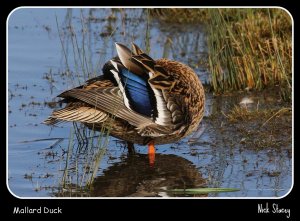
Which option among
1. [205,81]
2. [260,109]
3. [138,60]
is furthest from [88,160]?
[205,81]

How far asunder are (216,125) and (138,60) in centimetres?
164

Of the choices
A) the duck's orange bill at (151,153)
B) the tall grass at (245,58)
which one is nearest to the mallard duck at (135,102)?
the duck's orange bill at (151,153)

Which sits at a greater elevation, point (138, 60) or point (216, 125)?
point (138, 60)

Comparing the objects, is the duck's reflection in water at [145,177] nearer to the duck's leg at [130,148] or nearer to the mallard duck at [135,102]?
the duck's leg at [130,148]

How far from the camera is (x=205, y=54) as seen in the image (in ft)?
35.3

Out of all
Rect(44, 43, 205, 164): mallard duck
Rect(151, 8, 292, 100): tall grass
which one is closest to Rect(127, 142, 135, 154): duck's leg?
Rect(44, 43, 205, 164): mallard duck

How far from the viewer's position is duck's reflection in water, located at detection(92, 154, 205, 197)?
646 cm

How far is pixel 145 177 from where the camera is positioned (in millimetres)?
6832

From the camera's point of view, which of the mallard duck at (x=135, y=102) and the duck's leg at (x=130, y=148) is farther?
the duck's leg at (x=130, y=148)

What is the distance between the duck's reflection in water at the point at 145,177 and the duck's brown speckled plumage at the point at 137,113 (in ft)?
0.79

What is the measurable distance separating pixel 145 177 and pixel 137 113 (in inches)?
22.6

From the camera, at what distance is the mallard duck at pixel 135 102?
21.7 ft

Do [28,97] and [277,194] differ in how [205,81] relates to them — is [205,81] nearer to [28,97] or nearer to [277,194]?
[28,97]

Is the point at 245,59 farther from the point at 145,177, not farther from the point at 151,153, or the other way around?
the point at 145,177
